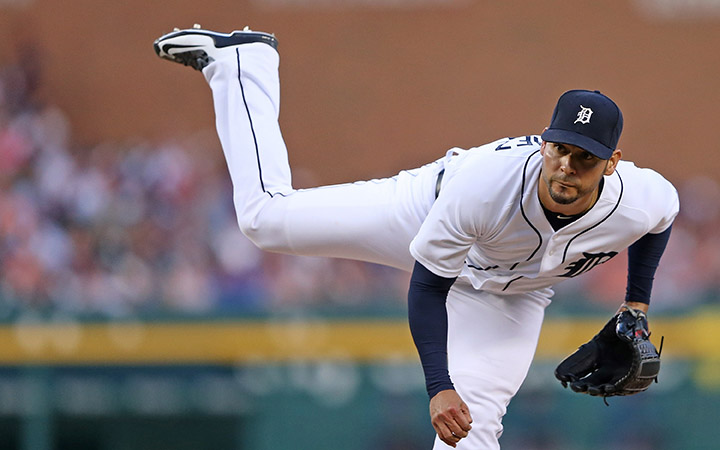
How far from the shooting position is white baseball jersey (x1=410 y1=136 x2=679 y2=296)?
10.7ft

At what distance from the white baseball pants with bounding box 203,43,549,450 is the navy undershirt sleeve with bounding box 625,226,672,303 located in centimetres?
33

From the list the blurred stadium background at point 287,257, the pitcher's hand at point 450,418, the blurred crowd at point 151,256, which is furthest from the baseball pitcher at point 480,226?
the blurred crowd at point 151,256

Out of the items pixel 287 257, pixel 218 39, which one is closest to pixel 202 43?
pixel 218 39

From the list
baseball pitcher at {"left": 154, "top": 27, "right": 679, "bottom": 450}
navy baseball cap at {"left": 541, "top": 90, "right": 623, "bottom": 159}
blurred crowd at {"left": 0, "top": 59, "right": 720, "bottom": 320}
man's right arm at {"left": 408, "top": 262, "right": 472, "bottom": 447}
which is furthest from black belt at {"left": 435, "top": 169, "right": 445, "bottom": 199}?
blurred crowd at {"left": 0, "top": 59, "right": 720, "bottom": 320}

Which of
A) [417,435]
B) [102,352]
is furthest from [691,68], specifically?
[102,352]

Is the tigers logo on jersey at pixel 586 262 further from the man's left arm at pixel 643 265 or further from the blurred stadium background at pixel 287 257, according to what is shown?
the blurred stadium background at pixel 287 257

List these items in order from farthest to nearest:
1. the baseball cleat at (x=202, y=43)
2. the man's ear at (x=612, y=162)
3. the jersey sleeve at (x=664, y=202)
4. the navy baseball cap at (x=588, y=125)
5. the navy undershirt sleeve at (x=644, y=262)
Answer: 1. the baseball cleat at (x=202, y=43)
2. the navy undershirt sleeve at (x=644, y=262)
3. the jersey sleeve at (x=664, y=202)
4. the man's ear at (x=612, y=162)
5. the navy baseball cap at (x=588, y=125)

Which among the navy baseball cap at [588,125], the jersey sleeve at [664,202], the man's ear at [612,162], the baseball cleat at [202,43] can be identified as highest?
the baseball cleat at [202,43]

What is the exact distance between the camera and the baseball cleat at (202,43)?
405 centimetres

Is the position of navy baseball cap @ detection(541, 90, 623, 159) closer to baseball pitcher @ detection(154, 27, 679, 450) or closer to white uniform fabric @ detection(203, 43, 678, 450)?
baseball pitcher @ detection(154, 27, 679, 450)

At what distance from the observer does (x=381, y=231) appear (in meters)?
3.74

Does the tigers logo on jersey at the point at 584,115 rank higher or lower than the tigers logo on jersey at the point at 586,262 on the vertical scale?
higher

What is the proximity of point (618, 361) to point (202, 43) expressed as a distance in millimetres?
1873

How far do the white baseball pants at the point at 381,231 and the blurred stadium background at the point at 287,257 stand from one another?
9.44 feet
